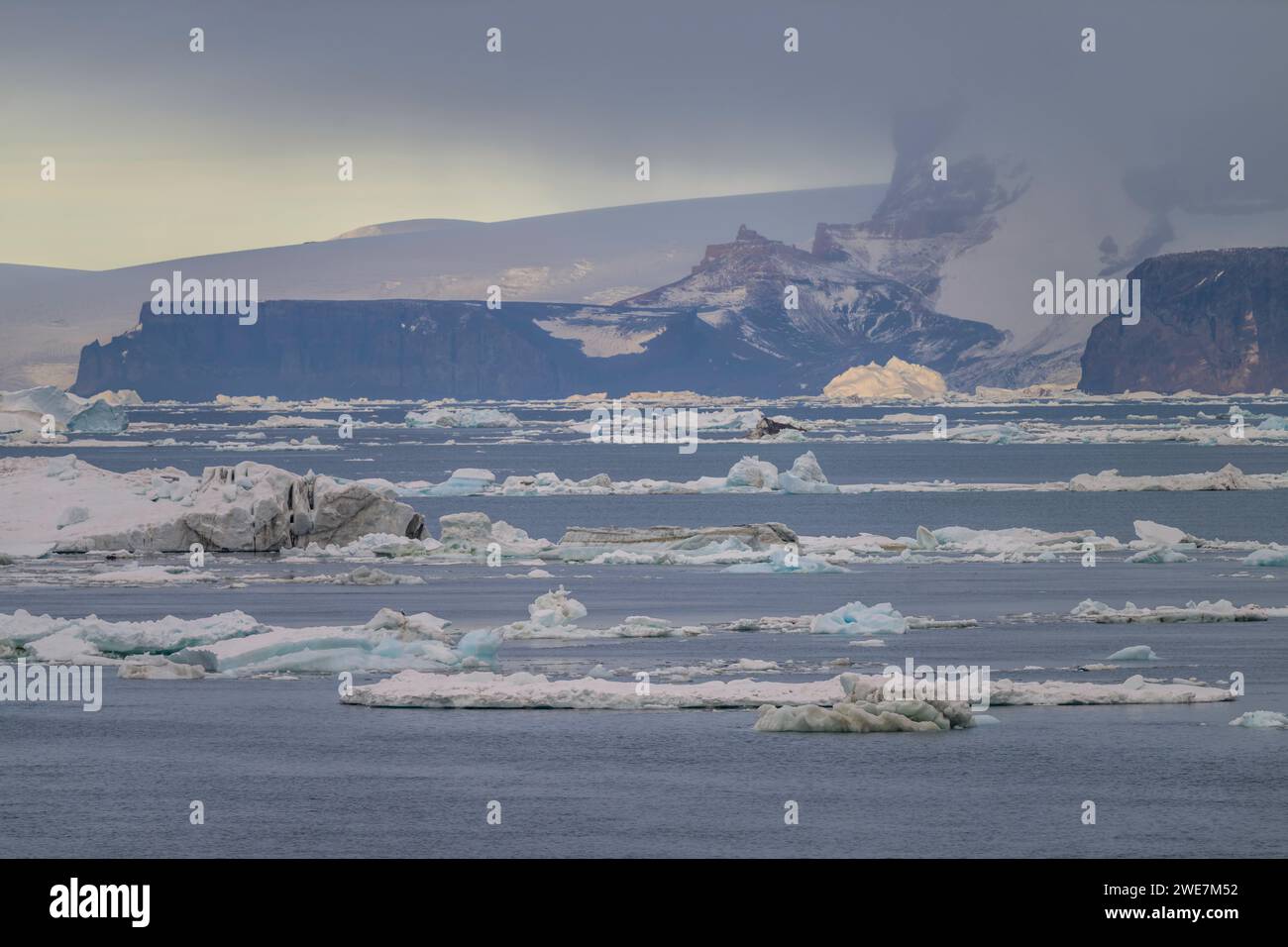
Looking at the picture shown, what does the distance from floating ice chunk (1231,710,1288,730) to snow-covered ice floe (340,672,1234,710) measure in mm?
1268

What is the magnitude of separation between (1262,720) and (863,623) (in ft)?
24.6

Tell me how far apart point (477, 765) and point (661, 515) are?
40.5 metres

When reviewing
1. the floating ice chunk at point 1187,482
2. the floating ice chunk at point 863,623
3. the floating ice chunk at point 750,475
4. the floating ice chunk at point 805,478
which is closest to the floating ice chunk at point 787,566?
the floating ice chunk at point 863,623

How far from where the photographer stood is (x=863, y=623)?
22.4m

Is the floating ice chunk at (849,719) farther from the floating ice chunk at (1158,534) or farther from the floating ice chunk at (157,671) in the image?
the floating ice chunk at (1158,534)

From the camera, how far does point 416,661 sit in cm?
1953

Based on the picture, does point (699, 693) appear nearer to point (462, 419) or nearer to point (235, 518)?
point (235, 518)

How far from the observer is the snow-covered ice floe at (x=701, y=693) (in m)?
16.7

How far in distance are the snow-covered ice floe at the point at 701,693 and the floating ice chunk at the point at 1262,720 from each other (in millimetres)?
1268

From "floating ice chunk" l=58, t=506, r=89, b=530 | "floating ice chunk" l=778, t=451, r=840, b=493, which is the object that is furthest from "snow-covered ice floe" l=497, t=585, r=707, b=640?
"floating ice chunk" l=778, t=451, r=840, b=493
